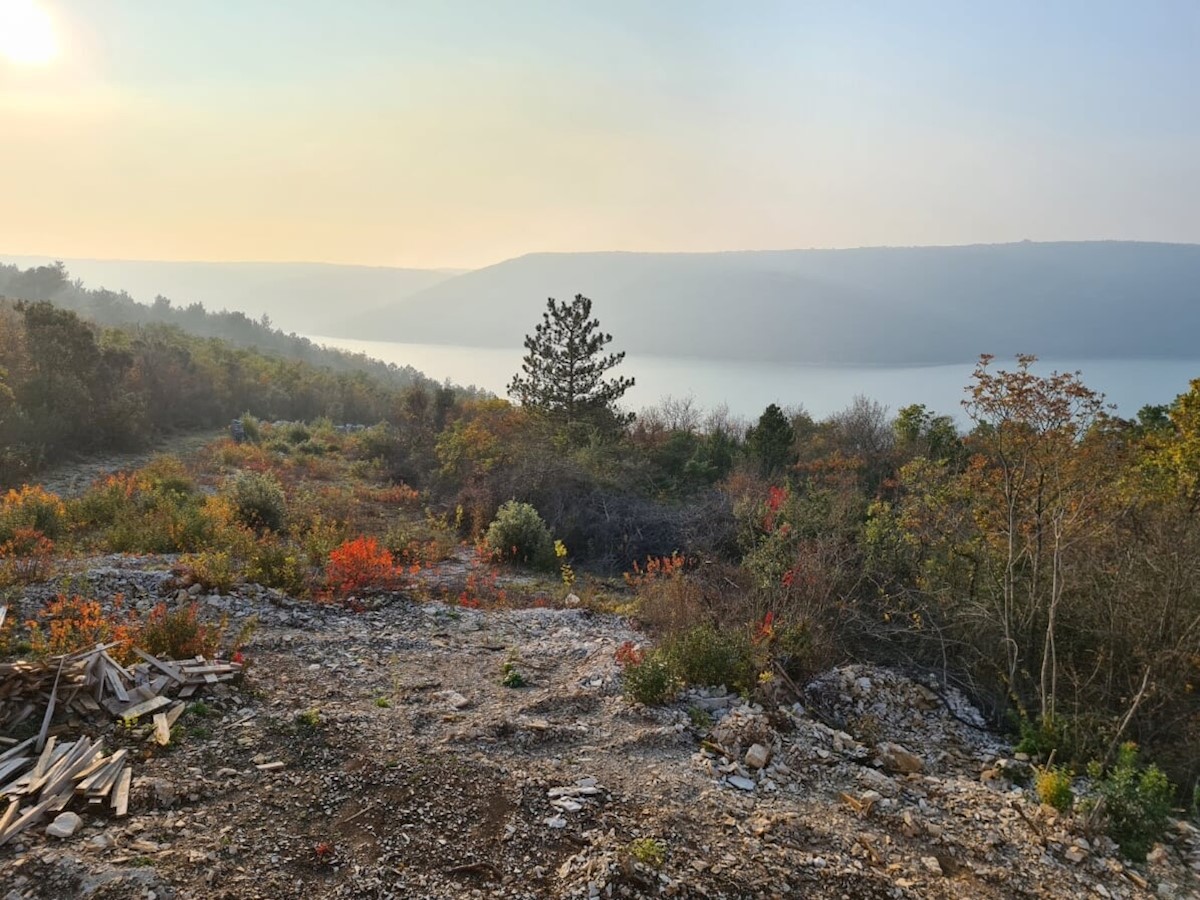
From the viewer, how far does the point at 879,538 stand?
321 inches

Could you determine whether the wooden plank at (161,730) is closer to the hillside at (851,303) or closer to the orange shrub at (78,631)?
the orange shrub at (78,631)

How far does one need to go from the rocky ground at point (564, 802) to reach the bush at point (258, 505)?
5387 millimetres

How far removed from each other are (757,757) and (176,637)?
15.5ft

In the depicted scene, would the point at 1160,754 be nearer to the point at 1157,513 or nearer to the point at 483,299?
the point at 1157,513

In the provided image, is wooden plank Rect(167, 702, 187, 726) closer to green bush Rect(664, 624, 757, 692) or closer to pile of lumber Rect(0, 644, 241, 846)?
pile of lumber Rect(0, 644, 241, 846)

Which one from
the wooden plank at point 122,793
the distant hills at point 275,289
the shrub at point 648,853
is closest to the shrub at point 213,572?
the wooden plank at point 122,793

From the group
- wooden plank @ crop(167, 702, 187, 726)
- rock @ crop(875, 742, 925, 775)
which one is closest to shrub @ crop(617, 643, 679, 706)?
rock @ crop(875, 742, 925, 775)

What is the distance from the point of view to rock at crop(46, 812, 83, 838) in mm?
3441

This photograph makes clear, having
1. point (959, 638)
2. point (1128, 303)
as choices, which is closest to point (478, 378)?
point (959, 638)

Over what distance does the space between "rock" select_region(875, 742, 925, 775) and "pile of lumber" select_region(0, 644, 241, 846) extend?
509 cm

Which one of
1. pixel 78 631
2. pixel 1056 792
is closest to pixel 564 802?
pixel 1056 792

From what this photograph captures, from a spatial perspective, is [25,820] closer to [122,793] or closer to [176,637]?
[122,793]

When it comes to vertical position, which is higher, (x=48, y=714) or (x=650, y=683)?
(x=48, y=714)

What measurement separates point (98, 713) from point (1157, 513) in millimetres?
9547
